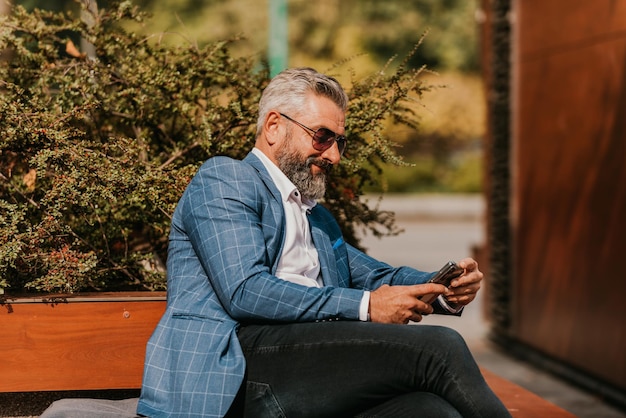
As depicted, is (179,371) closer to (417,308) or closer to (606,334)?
(417,308)

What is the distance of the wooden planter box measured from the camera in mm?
3566

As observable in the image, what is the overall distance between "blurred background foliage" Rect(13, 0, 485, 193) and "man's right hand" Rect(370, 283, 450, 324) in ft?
73.4

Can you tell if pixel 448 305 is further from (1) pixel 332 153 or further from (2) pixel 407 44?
(2) pixel 407 44

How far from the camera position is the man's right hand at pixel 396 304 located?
3092 mm

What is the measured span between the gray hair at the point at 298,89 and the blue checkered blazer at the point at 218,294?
11.5 inches

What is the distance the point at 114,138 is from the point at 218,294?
3.54 ft

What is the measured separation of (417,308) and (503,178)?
544 cm

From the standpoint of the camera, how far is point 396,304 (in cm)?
309

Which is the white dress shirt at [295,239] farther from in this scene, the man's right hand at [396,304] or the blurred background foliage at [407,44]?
the blurred background foliage at [407,44]

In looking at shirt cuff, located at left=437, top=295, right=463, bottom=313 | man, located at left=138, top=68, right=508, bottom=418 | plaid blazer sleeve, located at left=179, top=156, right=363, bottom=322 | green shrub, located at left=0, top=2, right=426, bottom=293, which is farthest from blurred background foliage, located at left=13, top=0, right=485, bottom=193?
plaid blazer sleeve, located at left=179, top=156, right=363, bottom=322

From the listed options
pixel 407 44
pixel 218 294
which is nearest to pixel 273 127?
pixel 218 294

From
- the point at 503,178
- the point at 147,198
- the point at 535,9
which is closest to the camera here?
the point at 147,198

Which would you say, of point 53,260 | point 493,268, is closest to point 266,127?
point 53,260

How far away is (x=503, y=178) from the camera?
8383 millimetres
